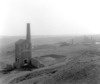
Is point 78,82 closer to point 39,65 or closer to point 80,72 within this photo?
point 80,72

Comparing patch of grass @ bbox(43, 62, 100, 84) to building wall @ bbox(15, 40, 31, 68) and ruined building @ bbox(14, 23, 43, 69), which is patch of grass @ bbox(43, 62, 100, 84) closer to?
ruined building @ bbox(14, 23, 43, 69)

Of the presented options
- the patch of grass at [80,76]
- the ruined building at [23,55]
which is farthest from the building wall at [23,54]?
the patch of grass at [80,76]

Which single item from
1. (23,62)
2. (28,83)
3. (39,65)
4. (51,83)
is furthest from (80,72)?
(23,62)

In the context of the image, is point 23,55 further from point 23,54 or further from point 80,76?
point 80,76

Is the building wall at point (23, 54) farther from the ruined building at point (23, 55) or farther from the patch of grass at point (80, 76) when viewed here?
the patch of grass at point (80, 76)

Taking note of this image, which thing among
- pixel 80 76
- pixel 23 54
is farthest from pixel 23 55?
pixel 80 76

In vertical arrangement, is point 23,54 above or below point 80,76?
below

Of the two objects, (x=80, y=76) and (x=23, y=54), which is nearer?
(x=80, y=76)

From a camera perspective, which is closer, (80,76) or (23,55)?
(80,76)

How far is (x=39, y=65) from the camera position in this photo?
3095 cm

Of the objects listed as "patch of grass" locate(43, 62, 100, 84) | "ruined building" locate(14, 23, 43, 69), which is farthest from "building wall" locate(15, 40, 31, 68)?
"patch of grass" locate(43, 62, 100, 84)

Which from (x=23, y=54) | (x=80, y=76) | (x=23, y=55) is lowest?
(x=23, y=55)

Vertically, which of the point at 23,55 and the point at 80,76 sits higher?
the point at 80,76

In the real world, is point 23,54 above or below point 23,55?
above
